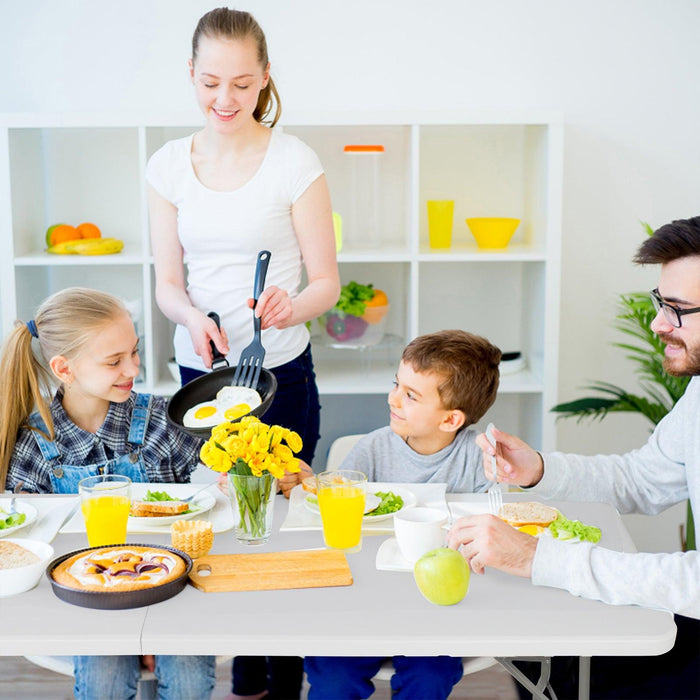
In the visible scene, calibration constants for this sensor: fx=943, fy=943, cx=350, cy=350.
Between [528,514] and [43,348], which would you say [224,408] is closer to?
[43,348]

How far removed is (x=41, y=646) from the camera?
125cm

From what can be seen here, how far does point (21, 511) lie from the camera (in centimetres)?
170

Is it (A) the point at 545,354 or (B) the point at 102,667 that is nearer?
(B) the point at 102,667

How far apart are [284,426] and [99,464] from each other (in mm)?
468

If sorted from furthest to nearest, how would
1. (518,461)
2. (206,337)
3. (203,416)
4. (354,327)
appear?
(354,327), (206,337), (203,416), (518,461)

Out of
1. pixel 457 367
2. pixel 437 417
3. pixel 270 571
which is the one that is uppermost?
pixel 457 367

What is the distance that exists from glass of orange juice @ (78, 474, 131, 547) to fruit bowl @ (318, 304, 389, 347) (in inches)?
65.9

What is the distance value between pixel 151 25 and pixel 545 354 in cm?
173

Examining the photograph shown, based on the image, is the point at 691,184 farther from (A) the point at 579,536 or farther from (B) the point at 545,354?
(A) the point at 579,536

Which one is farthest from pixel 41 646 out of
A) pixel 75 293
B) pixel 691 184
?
pixel 691 184

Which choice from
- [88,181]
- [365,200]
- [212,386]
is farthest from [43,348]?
[365,200]

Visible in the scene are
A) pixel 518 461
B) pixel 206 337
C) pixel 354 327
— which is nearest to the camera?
pixel 518 461

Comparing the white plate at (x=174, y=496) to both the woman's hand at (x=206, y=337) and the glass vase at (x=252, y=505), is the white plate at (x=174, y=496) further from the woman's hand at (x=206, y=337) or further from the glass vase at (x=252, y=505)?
the woman's hand at (x=206, y=337)

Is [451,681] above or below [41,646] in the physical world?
below
